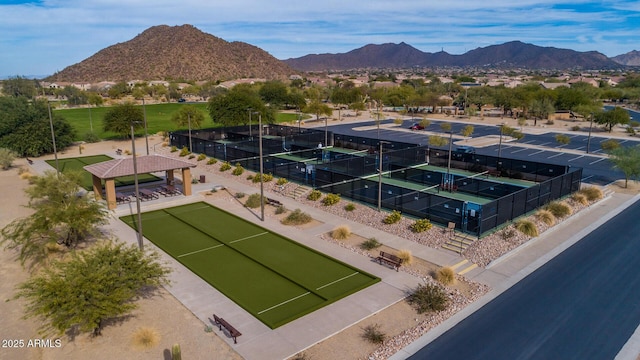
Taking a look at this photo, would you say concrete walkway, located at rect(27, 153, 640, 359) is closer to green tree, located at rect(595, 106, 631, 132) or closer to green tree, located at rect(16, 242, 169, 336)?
green tree, located at rect(16, 242, 169, 336)

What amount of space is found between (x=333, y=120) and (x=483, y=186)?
5547 centimetres

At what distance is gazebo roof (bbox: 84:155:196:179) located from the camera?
2994cm

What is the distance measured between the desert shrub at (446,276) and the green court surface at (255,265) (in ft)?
9.11

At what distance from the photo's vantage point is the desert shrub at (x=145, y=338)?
14.8 m

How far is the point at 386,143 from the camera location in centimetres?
4619

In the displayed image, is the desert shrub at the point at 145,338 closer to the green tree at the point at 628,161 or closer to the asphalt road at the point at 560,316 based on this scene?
the asphalt road at the point at 560,316

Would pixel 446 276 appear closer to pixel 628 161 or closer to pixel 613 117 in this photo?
pixel 628 161

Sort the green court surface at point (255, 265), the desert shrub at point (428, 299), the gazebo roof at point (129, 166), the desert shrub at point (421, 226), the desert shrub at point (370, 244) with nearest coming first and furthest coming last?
the desert shrub at point (428, 299) → the green court surface at point (255, 265) → the desert shrub at point (370, 244) → the desert shrub at point (421, 226) → the gazebo roof at point (129, 166)

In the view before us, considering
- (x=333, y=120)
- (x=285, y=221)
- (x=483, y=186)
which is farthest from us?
(x=333, y=120)

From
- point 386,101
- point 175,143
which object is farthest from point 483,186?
point 386,101

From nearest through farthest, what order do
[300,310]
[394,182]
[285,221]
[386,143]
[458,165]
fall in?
1. [300,310]
2. [285,221]
3. [394,182]
4. [458,165]
5. [386,143]

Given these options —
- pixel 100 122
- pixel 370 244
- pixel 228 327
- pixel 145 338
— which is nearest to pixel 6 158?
pixel 145 338

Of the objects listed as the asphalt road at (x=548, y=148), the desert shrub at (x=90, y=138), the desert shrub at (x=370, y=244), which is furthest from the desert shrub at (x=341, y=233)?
the desert shrub at (x=90, y=138)

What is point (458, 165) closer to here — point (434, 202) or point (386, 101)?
point (434, 202)
